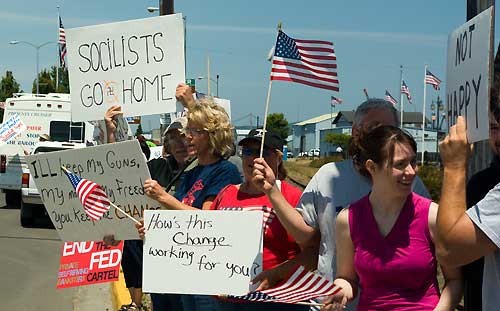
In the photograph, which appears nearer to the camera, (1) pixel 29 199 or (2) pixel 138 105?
(2) pixel 138 105

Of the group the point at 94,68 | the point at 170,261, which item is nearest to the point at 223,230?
the point at 170,261

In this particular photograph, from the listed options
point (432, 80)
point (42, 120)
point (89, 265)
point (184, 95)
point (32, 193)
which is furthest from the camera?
point (432, 80)

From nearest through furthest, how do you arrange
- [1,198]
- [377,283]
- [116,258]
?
[377,283] → [116,258] → [1,198]

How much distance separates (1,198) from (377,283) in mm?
21183

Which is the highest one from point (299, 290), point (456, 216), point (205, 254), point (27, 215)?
point (456, 216)

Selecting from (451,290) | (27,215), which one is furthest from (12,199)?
(451,290)

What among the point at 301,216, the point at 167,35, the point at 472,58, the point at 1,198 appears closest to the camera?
the point at 472,58

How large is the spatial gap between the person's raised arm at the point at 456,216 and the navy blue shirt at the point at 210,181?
202cm

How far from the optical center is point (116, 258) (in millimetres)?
5973

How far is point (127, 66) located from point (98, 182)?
90 cm

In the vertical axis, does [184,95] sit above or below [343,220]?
above

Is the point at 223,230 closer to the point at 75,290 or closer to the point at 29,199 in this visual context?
the point at 75,290

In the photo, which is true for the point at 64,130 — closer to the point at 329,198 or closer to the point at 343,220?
the point at 329,198

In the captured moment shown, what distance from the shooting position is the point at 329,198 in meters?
3.86
